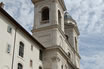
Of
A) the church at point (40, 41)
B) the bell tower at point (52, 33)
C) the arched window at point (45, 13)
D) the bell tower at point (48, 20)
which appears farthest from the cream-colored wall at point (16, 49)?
the arched window at point (45, 13)

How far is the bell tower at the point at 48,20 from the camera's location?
40.6 m

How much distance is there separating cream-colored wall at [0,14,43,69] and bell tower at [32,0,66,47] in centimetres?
555

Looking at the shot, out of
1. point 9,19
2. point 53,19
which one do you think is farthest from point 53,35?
point 9,19

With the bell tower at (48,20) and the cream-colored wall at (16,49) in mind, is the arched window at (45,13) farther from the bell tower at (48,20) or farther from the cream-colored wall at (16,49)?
the cream-colored wall at (16,49)

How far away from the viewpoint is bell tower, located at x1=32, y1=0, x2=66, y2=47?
4056cm

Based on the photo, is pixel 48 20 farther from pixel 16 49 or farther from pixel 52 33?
pixel 16 49

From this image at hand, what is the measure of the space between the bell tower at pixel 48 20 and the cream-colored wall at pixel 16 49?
218 inches

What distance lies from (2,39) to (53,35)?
51.0 feet

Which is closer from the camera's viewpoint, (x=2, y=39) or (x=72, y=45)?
(x=2, y=39)

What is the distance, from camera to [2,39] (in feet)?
86.2

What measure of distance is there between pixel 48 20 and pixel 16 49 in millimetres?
15591

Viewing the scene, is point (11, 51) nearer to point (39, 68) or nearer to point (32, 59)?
point (32, 59)

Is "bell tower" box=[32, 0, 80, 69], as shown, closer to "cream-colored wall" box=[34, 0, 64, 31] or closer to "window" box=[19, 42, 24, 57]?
"cream-colored wall" box=[34, 0, 64, 31]

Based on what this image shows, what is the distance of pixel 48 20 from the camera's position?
43.2 meters
